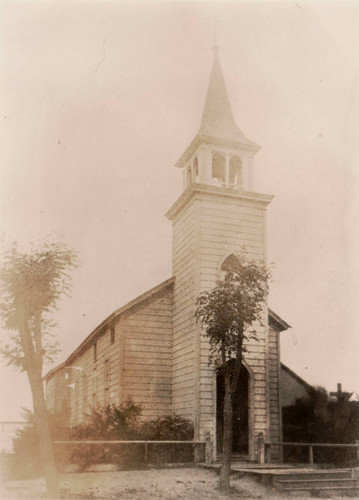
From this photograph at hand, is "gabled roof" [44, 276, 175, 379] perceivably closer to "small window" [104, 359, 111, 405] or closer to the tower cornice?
"small window" [104, 359, 111, 405]

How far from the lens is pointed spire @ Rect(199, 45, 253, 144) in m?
23.3

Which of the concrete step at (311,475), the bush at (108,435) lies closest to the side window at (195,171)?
the bush at (108,435)

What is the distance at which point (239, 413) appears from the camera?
22.0 meters

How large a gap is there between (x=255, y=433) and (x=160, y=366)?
4.43 meters

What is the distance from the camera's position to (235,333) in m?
17.2

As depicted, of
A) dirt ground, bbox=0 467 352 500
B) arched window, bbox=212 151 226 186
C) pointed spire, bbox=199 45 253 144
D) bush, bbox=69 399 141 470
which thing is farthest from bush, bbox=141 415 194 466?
pointed spire, bbox=199 45 253 144

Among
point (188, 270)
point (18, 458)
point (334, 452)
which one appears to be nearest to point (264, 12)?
point (188, 270)

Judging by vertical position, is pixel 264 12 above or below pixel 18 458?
above

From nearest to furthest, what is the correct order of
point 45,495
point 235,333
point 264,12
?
point 45,495 < point 264,12 < point 235,333

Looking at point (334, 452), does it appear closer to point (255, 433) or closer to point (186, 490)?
point (255, 433)

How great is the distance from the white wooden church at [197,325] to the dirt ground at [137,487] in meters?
4.39

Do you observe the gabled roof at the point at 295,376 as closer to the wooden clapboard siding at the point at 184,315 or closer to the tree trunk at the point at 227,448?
the wooden clapboard siding at the point at 184,315

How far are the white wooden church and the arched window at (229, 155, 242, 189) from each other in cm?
5

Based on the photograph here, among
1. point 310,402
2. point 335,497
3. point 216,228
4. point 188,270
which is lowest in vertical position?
point 335,497
